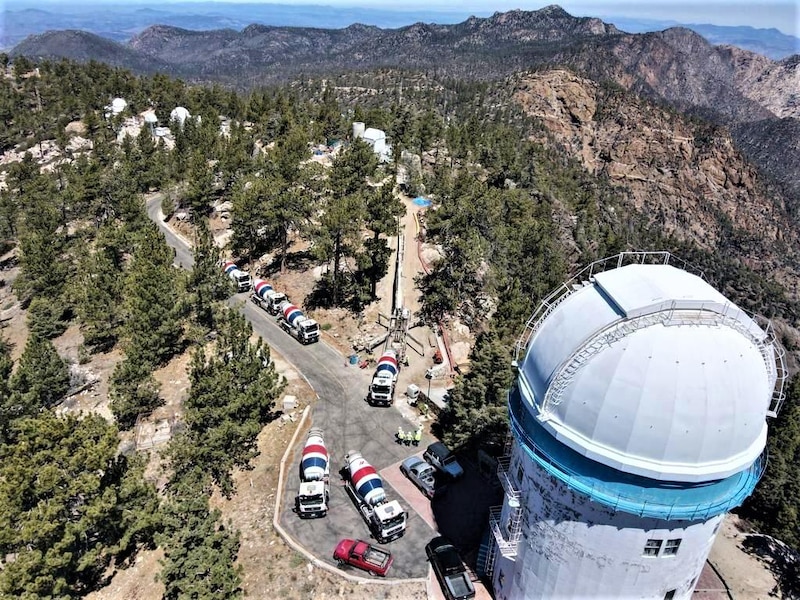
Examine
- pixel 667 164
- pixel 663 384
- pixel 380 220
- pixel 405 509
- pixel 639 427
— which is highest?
pixel 663 384

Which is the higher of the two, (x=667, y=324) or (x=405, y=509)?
(x=667, y=324)

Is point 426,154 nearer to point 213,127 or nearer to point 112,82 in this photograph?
point 213,127

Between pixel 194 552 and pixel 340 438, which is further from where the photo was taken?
pixel 340 438

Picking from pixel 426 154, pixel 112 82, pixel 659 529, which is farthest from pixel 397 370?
pixel 112 82

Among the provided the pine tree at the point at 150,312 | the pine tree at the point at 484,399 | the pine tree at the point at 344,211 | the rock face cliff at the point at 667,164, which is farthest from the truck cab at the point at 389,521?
the rock face cliff at the point at 667,164

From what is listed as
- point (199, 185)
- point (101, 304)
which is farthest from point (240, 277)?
point (199, 185)

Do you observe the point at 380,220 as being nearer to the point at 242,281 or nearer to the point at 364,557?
the point at 242,281
